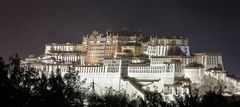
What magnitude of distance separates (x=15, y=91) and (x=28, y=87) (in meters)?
1.21

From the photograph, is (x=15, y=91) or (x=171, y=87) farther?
(x=171, y=87)

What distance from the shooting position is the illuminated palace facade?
158ft

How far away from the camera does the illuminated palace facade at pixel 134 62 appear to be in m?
48.2

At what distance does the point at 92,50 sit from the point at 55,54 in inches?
154

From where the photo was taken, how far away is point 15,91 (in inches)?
830

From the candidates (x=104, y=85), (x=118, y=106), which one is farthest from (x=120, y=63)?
(x=118, y=106)

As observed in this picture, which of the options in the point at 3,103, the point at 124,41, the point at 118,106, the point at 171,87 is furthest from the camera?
the point at 124,41

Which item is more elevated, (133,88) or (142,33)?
(142,33)

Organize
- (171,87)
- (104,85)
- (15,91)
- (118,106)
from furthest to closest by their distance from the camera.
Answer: (104,85) < (171,87) < (118,106) < (15,91)

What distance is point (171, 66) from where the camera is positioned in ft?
162

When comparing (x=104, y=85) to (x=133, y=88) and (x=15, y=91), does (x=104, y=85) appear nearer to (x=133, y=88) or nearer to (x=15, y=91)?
(x=133, y=88)

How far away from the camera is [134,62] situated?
53.4m

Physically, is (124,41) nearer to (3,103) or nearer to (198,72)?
(198,72)

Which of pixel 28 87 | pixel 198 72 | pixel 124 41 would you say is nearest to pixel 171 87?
pixel 198 72
